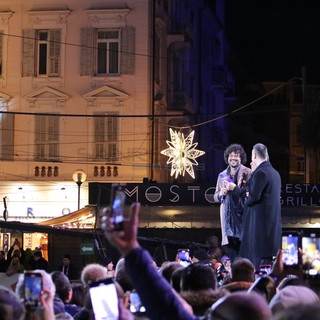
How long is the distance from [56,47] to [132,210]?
34996 mm

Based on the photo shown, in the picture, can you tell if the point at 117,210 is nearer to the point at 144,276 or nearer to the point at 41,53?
the point at 144,276

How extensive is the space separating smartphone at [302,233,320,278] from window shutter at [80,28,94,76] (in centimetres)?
3040

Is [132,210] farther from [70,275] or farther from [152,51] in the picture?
[152,51]

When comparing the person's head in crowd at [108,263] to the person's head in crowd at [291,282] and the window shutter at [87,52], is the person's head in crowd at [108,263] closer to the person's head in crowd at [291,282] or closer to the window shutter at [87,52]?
the person's head in crowd at [291,282]

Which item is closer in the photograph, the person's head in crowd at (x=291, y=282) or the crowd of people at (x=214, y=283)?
the crowd of people at (x=214, y=283)

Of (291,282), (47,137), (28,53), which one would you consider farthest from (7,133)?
(291,282)

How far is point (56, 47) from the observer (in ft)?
127

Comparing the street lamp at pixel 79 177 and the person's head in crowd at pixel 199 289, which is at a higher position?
the street lamp at pixel 79 177

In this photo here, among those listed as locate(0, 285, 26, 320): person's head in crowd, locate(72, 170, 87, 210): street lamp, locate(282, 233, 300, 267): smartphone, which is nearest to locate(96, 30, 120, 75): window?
locate(72, 170, 87, 210): street lamp

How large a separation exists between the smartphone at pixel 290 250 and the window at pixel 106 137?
99.0ft

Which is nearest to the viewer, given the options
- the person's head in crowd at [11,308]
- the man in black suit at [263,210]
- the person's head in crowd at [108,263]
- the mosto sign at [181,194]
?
the person's head in crowd at [11,308]

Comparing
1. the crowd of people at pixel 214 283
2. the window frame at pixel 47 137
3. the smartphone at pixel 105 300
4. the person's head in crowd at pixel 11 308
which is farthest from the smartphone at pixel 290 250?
the window frame at pixel 47 137

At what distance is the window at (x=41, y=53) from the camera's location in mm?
38875

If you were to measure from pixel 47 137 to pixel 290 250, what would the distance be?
3162 cm
